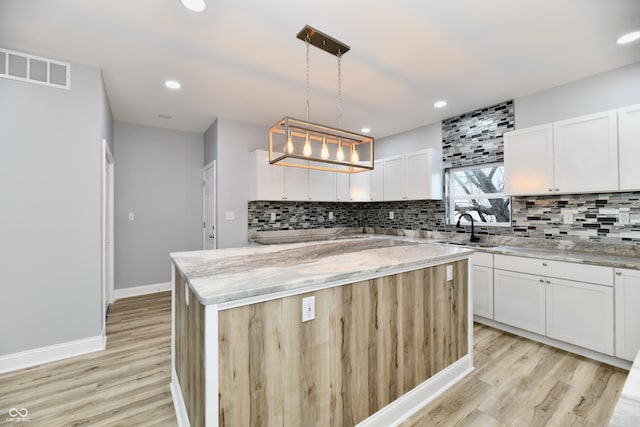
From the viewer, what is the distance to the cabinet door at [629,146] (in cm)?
242

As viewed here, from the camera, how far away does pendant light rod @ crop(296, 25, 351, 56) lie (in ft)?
6.47

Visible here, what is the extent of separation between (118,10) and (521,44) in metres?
3.04

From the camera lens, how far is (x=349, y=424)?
1573 mm

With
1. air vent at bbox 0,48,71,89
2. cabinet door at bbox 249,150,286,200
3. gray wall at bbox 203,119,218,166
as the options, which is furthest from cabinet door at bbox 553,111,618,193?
air vent at bbox 0,48,71,89

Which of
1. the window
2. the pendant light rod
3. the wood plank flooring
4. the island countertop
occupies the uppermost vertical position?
the pendant light rod

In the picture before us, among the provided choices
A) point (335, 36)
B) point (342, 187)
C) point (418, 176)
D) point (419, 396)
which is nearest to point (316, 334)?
point (419, 396)

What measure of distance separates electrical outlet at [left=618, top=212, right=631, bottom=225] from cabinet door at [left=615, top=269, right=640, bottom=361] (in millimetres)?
670

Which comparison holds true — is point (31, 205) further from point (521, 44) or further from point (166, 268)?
point (521, 44)

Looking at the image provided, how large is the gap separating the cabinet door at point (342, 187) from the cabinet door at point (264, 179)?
1.08 m

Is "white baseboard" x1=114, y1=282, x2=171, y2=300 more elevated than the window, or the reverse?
the window

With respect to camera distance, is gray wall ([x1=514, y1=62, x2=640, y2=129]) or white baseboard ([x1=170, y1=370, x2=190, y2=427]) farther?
gray wall ([x1=514, y1=62, x2=640, y2=129])

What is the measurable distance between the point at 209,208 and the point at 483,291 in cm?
397

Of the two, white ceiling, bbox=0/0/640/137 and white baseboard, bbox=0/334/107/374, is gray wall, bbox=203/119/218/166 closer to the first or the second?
white ceiling, bbox=0/0/640/137

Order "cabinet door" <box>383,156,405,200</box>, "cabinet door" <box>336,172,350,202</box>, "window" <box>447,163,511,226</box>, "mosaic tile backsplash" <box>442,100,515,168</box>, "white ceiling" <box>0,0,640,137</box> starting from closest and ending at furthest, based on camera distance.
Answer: "white ceiling" <box>0,0,640,137</box> < "mosaic tile backsplash" <box>442,100,515,168</box> < "window" <box>447,163,511,226</box> < "cabinet door" <box>383,156,405,200</box> < "cabinet door" <box>336,172,350,202</box>
